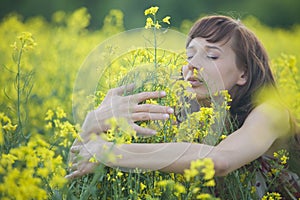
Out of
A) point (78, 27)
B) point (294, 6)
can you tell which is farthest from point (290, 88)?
point (294, 6)

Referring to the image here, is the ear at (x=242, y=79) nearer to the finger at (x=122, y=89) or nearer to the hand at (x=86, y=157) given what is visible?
the finger at (x=122, y=89)

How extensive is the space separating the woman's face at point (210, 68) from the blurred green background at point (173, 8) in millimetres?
6701

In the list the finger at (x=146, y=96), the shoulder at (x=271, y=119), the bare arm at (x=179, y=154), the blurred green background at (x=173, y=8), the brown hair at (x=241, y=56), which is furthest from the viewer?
the blurred green background at (x=173, y=8)

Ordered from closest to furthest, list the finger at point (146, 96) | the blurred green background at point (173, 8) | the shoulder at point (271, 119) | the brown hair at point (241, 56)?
the finger at point (146, 96)
the shoulder at point (271, 119)
the brown hair at point (241, 56)
the blurred green background at point (173, 8)

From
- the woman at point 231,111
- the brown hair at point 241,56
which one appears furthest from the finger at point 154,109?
the brown hair at point 241,56

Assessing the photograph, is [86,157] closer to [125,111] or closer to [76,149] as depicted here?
[76,149]

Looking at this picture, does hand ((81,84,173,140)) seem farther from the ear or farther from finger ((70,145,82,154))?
the ear

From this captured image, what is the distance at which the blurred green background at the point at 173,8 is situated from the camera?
988 cm

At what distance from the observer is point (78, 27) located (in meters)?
5.27

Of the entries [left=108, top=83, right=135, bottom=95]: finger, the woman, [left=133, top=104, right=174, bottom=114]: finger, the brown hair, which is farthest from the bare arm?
the brown hair

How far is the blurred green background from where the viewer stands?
988cm

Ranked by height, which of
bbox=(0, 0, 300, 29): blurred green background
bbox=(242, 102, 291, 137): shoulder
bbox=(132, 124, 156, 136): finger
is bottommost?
bbox=(0, 0, 300, 29): blurred green background

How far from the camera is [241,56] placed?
2498 millimetres

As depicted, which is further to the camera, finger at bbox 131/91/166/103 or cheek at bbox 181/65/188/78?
cheek at bbox 181/65/188/78
